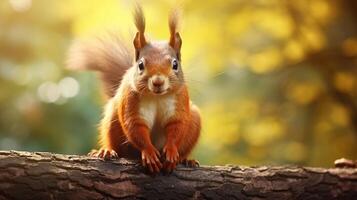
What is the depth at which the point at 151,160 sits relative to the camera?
1.58 meters

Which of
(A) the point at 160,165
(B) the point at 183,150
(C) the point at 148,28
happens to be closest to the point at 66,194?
(A) the point at 160,165

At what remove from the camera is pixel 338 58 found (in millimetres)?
2988

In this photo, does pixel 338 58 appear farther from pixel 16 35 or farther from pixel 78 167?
pixel 78 167

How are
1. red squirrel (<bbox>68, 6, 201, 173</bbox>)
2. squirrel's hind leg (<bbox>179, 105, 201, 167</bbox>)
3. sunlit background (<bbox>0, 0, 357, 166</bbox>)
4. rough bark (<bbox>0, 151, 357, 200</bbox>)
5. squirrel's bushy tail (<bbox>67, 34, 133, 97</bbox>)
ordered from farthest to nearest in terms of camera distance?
sunlit background (<bbox>0, 0, 357, 166</bbox>)
squirrel's bushy tail (<bbox>67, 34, 133, 97</bbox>)
squirrel's hind leg (<bbox>179, 105, 201, 167</bbox>)
red squirrel (<bbox>68, 6, 201, 173</bbox>)
rough bark (<bbox>0, 151, 357, 200</bbox>)

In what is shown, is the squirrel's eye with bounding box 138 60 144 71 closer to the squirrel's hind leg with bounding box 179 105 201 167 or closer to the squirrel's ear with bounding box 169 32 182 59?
the squirrel's ear with bounding box 169 32 182 59

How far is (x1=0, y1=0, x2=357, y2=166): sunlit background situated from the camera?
2.87m

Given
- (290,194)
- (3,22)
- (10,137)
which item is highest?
(3,22)

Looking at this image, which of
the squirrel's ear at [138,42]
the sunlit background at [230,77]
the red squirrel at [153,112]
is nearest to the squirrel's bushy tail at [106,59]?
the red squirrel at [153,112]

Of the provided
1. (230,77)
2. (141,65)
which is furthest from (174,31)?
(230,77)

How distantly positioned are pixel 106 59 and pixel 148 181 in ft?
1.49

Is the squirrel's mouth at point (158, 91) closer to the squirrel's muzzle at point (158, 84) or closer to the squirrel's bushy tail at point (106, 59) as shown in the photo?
the squirrel's muzzle at point (158, 84)

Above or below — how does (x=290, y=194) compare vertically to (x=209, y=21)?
below

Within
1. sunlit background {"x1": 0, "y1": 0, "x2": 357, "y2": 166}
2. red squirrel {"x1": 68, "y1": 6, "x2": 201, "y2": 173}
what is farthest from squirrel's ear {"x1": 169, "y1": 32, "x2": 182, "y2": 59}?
sunlit background {"x1": 0, "y1": 0, "x2": 357, "y2": 166}

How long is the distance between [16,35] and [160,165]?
68.7 inches
